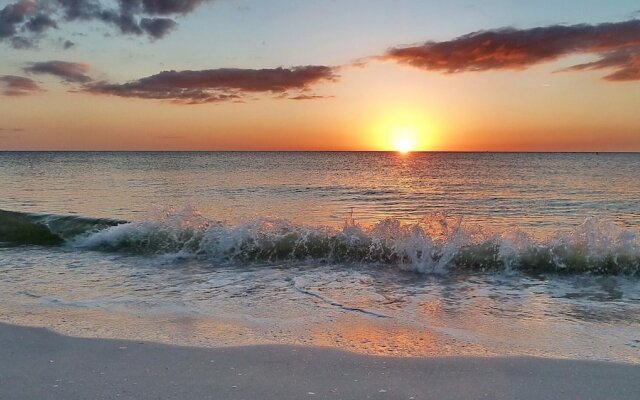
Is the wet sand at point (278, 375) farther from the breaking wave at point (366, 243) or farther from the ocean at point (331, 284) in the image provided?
the breaking wave at point (366, 243)

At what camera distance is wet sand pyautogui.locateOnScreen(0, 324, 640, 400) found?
155 inches

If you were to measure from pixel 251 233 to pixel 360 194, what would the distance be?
2004 cm

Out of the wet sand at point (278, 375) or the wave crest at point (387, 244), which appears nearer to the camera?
the wet sand at point (278, 375)

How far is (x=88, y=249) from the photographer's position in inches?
480

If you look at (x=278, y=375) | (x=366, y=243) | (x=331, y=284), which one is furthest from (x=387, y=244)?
(x=278, y=375)

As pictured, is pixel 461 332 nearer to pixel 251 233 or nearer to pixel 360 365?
pixel 360 365

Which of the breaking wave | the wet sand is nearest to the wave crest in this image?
the breaking wave

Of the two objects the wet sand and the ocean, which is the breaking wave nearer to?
the ocean

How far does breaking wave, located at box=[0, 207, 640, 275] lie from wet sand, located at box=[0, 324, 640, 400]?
5.33 metres

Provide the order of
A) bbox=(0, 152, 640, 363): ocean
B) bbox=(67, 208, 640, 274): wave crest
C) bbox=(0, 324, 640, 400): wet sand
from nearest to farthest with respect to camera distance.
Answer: bbox=(0, 324, 640, 400): wet sand → bbox=(0, 152, 640, 363): ocean → bbox=(67, 208, 640, 274): wave crest

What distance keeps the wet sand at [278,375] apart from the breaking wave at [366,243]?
5330 mm

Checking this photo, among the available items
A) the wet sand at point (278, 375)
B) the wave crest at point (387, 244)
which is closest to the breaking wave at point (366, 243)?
the wave crest at point (387, 244)

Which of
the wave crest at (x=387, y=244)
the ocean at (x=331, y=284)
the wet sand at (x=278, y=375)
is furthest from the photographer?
the wave crest at (x=387, y=244)

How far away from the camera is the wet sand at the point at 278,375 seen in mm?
3928
